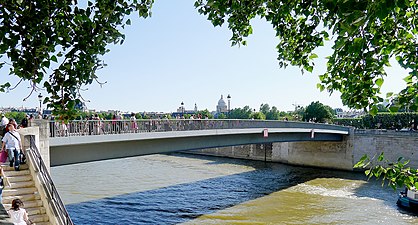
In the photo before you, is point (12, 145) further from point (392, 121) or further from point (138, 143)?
point (392, 121)

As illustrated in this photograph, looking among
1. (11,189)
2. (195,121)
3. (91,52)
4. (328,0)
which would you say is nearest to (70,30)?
(91,52)

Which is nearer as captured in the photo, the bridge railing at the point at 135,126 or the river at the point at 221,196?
the bridge railing at the point at 135,126

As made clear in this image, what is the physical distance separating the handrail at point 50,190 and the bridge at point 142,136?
1923 mm

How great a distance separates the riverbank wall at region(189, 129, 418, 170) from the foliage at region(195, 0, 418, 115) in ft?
104

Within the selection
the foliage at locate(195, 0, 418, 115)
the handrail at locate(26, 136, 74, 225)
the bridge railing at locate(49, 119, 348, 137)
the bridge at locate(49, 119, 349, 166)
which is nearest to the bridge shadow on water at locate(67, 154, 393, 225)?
the bridge at locate(49, 119, 349, 166)

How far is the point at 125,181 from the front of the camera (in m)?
29.0

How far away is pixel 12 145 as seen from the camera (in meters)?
10.8

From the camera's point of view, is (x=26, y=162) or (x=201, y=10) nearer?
(x=201, y=10)

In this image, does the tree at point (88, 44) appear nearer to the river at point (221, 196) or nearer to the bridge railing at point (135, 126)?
the bridge railing at point (135, 126)

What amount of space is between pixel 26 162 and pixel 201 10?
8.60 m

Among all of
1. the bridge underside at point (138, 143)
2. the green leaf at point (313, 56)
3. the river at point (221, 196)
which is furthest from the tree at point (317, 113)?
the green leaf at point (313, 56)

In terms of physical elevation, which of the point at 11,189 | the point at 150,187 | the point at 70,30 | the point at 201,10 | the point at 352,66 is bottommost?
the point at 150,187

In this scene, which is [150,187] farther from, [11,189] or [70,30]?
[70,30]

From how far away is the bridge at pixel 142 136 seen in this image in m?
14.2
